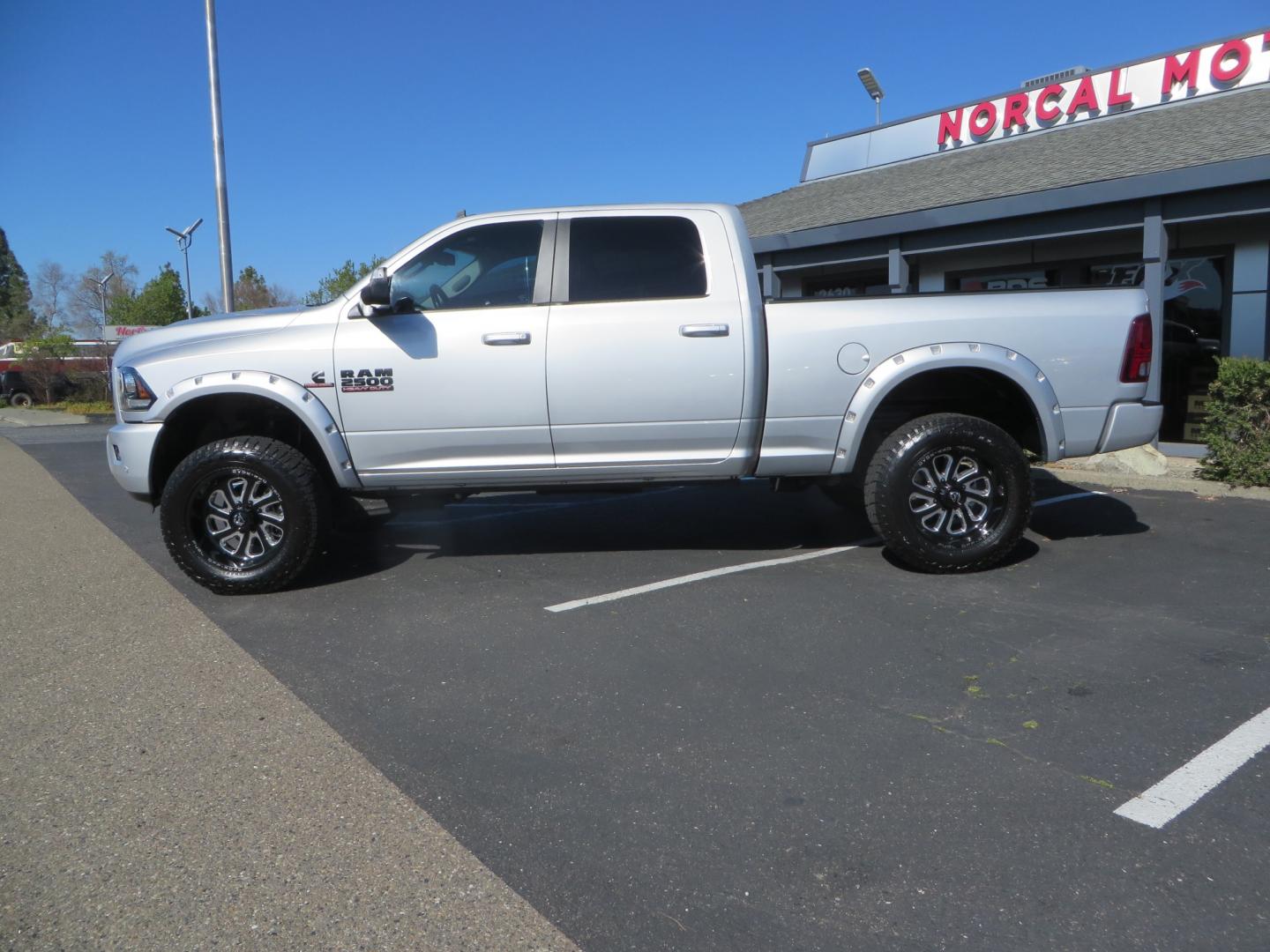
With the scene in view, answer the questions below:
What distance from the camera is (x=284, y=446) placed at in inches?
220

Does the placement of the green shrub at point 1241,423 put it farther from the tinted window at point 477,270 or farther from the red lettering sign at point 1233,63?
the tinted window at point 477,270

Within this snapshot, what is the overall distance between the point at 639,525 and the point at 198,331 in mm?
3329

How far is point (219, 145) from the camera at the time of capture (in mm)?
15156

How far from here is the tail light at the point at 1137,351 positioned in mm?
5613

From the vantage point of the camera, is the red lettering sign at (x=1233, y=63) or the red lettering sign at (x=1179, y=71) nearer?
the red lettering sign at (x=1233, y=63)

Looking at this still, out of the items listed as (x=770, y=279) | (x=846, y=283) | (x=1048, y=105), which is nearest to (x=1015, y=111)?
(x=1048, y=105)

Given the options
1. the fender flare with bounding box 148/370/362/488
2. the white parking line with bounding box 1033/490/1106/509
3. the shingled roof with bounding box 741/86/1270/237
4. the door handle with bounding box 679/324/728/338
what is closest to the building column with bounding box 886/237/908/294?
the shingled roof with bounding box 741/86/1270/237

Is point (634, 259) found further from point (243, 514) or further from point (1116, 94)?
point (1116, 94)

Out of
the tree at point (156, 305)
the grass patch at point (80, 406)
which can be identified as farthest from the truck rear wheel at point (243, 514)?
the tree at point (156, 305)

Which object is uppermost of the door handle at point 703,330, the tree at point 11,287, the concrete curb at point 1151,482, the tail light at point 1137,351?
the tree at point 11,287

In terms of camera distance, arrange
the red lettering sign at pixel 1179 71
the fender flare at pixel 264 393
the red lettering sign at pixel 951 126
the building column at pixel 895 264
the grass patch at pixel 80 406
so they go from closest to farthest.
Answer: the fender flare at pixel 264 393
the red lettering sign at pixel 1179 71
the building column at pixel 895 264
the red lettering sign at pixel 951 126
the grass patch at pixel 80 406

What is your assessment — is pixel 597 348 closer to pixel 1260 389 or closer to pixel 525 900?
pixel 525 900

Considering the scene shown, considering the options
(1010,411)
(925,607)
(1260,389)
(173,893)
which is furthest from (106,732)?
(1260,389)

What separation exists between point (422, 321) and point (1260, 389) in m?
7.14
